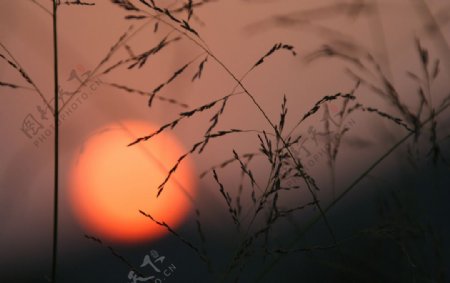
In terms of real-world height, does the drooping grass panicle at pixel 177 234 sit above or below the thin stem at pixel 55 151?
below

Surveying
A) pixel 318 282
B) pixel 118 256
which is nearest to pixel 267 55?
pixel 118 256

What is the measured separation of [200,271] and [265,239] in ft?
0.69

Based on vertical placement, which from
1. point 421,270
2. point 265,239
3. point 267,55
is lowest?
point 421,270

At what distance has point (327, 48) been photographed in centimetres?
110

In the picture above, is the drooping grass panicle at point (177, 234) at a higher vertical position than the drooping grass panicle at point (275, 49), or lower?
lower

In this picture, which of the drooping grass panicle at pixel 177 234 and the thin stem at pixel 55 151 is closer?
the thin stem at pixel 55 151

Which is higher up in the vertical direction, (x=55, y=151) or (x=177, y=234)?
(x=55, y=151)

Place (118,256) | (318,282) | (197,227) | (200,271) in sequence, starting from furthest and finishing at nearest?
(318,282) < (200,271) < (197,227) < (118,256)

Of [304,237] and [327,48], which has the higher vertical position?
[327,48]

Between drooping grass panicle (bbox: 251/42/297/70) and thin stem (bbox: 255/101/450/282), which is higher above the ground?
→ drooping grass panicle (bbox: 251/42/297/70)

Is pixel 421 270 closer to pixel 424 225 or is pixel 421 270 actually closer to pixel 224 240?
pixel 424 225

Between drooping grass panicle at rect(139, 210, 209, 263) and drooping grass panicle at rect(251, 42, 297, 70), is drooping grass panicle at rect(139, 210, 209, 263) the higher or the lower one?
the lower one

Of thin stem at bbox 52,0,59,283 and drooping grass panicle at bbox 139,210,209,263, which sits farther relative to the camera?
drooping grass panicle at bbox 139,210,209,263

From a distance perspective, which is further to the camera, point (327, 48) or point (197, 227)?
point (327, 48)
